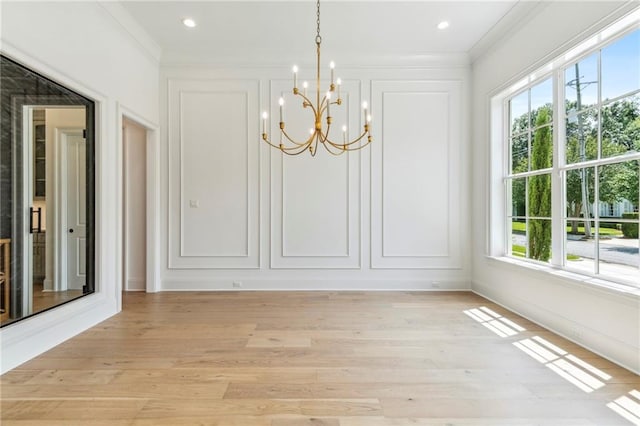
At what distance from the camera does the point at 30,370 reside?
2133mm

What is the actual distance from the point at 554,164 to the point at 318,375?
2.83m

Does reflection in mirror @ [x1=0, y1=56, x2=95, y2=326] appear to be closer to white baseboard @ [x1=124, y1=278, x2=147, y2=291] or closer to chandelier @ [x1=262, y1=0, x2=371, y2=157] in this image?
white baseboard @ [x1=124, y1=278, x2=147, y2=291]

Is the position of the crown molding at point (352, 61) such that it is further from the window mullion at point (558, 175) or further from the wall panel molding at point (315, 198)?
the window mullion at point (558, 175)

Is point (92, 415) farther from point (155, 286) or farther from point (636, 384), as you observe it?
point (636, 384)

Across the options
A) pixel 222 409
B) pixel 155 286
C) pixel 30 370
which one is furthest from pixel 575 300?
pixel 155 286

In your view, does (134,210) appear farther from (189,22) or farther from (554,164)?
(554,164)

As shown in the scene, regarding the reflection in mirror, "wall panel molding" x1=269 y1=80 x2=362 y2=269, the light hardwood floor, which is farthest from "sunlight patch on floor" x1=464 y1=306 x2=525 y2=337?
the reflection in mirror

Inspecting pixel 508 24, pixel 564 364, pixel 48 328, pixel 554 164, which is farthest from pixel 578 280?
pixel 48 328

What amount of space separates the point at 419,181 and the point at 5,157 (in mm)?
4284

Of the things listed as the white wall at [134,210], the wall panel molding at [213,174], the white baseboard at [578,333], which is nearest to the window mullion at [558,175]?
the white baseboard at [578,333]

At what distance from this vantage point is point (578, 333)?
2.56 m

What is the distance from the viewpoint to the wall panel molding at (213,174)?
4.29 meters

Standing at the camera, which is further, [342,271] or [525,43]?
[342,271]

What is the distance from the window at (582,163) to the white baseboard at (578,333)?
451mm
